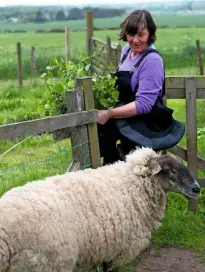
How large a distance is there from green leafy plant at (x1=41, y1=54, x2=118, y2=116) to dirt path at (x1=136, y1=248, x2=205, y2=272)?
57.8 inches

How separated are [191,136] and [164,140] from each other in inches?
47.4

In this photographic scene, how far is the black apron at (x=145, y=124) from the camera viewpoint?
14.9 feet

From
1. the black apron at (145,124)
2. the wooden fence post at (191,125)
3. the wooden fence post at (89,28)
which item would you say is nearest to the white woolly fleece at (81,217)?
the black apron at (145,124)

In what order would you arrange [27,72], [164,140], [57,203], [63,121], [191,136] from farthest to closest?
1. [27,72]
2. [191,136]
3. [164,140]
4. [63,121]
5. [57,203]

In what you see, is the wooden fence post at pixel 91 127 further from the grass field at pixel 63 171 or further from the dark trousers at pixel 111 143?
the grass field at pixel 63 171

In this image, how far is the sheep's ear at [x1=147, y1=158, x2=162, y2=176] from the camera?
4334mm

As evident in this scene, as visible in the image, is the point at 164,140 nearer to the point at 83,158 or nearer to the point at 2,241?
the point at 83,158

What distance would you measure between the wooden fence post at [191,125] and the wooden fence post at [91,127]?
4.47ft

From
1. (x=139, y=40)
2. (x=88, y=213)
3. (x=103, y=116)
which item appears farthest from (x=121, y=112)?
(x=88, y=213)

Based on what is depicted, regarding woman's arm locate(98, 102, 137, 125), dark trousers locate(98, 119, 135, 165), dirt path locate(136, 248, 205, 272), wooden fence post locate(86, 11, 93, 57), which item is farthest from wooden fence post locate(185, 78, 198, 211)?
wooden fence post locate(86, 11, 93, 57)

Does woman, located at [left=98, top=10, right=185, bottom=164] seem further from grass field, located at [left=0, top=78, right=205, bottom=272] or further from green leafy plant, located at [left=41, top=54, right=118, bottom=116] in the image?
grass field, located at [left=0, top=78, right=205, bottom=272]

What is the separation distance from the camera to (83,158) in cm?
469

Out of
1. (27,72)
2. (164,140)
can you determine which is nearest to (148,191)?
(164,140)

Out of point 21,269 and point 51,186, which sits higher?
point 51,186
